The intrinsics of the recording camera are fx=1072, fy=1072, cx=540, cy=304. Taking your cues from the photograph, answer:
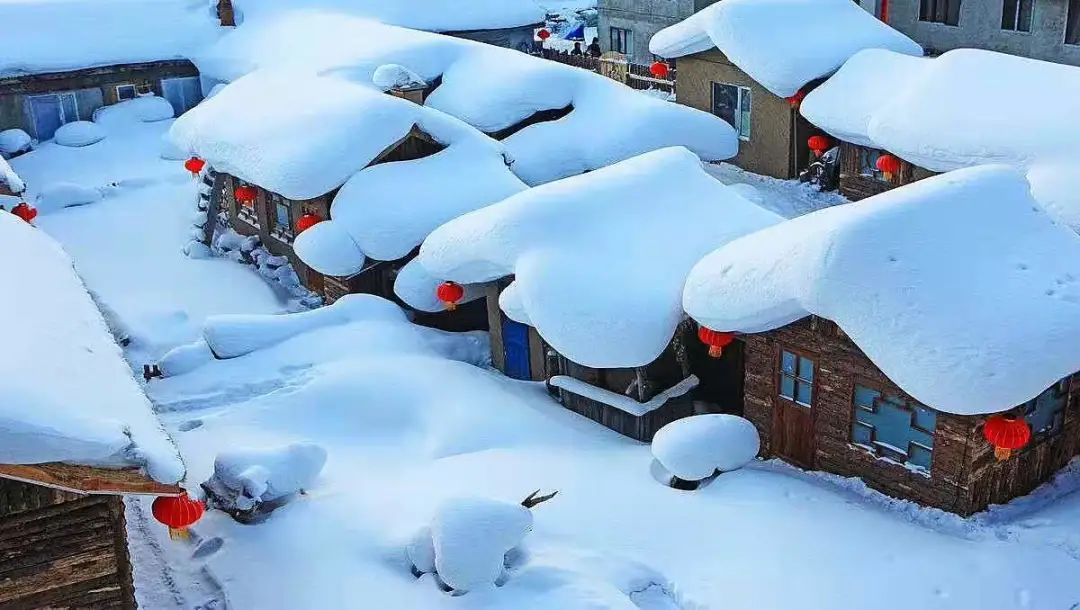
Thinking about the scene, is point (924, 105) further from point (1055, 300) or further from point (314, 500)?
point (314, 500)

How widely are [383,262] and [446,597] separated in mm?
10578

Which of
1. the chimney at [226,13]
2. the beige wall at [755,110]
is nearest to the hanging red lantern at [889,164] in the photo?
the beige wall at [755,110]

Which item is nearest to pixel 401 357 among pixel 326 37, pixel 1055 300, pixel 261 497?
pixel 261 497

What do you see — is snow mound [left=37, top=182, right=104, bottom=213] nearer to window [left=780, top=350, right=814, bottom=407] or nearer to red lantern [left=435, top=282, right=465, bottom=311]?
red lantern [left=435, top=282, right=465, bottom=311]

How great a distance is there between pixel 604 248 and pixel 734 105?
13952mm

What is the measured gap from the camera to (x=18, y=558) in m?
10.1

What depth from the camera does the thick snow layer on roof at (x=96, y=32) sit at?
33312 mm

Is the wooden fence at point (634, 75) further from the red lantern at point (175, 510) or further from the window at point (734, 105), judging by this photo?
the red lantern at point (175, 510)

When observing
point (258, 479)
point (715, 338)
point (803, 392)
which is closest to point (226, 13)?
point (258, 479)

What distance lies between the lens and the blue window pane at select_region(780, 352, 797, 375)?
14.3m

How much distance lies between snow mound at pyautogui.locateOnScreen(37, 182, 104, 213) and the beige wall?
16.6 meters

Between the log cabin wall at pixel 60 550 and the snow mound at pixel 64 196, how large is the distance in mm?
20738

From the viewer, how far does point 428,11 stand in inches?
1455

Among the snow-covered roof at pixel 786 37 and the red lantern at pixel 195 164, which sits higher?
the snow-covered roof at pixel 786 37
